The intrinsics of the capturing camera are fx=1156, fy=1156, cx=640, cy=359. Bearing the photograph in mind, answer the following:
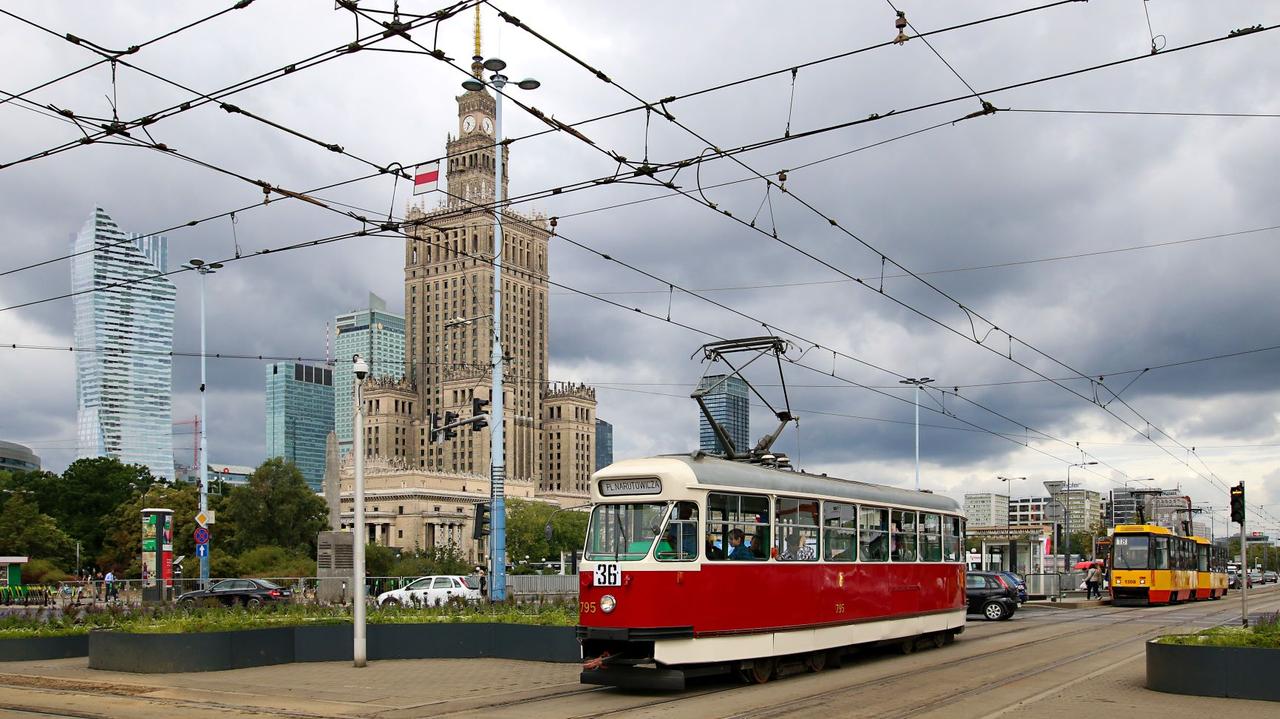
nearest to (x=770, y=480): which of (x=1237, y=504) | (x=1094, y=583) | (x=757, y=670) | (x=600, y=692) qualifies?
(x=757, y=670)

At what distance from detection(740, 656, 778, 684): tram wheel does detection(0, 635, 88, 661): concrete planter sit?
1281cm

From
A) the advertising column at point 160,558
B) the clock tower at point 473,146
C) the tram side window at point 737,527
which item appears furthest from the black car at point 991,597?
the clock tower at point 473,146

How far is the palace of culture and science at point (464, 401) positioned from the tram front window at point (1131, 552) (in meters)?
96.2

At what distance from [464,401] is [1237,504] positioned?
12604 cm

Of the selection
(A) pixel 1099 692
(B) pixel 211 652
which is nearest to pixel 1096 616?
(A) pixel 1099 692

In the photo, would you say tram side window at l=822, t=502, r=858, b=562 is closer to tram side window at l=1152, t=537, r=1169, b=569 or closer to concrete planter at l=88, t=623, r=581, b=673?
concrete planter at l=88, t=623, r=581, b=673

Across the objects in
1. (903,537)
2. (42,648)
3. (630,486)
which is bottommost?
(42,648)

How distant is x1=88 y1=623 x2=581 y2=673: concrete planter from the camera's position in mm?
18688

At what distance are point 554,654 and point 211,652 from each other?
18.7 ft

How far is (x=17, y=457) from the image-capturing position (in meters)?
186

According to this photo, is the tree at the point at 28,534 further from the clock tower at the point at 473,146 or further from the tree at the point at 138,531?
the clock tower at the point at 473,146

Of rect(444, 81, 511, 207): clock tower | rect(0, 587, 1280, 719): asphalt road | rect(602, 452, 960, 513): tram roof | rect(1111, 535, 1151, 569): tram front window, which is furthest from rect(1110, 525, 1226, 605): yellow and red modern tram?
rect(444, 81, 511, 207): clock tower

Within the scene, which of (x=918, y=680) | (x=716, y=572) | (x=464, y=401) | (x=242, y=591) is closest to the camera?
(x=716, y=572)

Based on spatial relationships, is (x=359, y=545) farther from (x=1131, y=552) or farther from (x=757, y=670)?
(x=1131, y=552)
